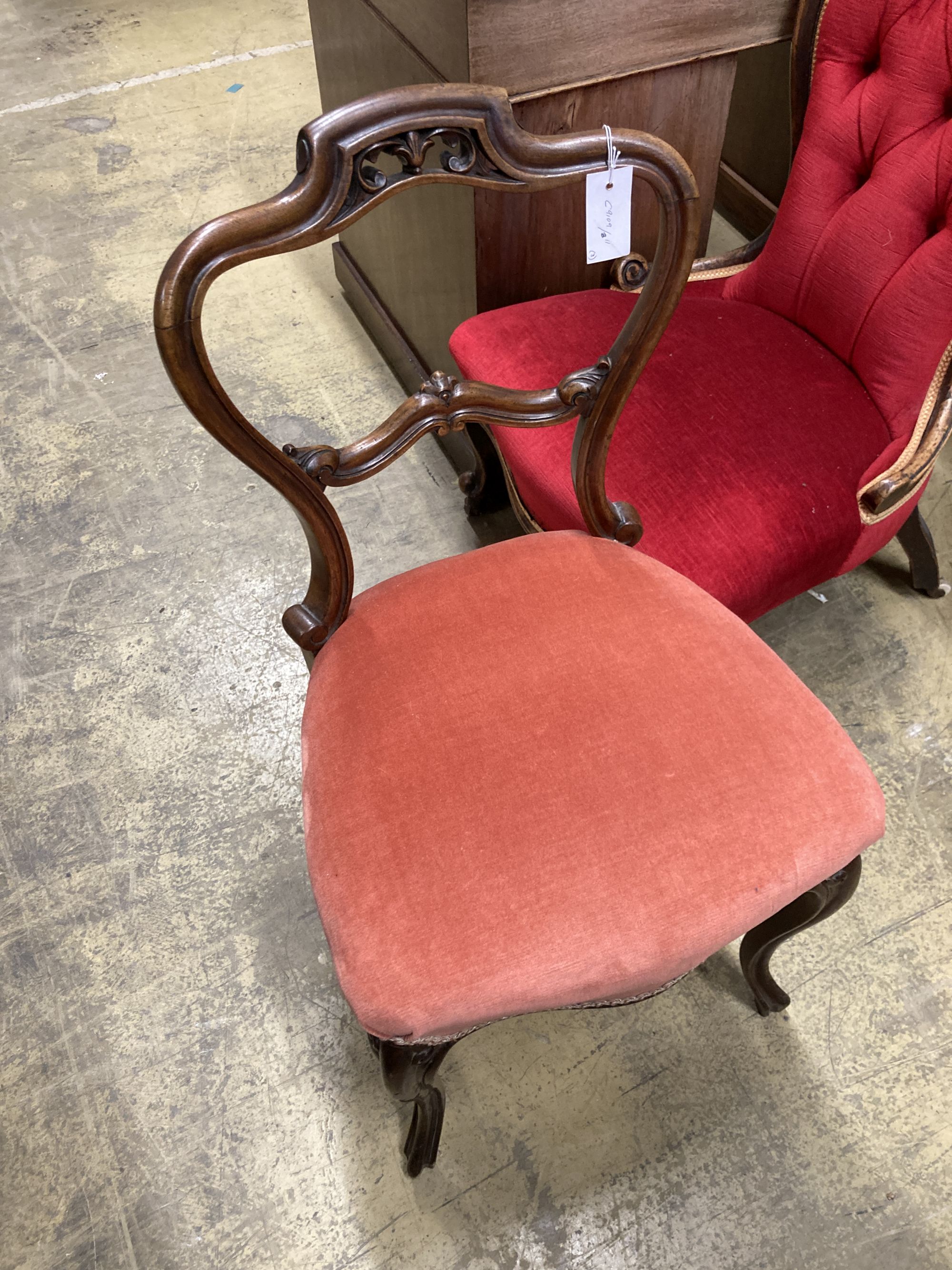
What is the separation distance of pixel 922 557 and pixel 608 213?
37.1 inches

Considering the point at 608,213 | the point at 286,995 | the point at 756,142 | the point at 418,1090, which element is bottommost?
the point at 286,995

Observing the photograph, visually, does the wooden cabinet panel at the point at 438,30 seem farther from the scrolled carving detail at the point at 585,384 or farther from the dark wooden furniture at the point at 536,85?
the scrolled carving detail at the point at 585,384

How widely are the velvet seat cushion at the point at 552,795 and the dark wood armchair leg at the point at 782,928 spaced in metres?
0.08

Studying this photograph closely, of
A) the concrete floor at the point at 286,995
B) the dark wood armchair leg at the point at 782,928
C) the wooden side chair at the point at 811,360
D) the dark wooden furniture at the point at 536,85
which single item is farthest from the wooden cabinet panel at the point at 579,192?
the dark wood armchair leg at the point at 782,928

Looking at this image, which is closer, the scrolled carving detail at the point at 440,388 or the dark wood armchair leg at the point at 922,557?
the scrolled carving detail at the point at 440,388

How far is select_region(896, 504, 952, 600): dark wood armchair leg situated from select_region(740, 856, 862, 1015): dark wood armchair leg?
0.71 meters

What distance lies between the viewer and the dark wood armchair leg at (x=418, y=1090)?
79 centimetres

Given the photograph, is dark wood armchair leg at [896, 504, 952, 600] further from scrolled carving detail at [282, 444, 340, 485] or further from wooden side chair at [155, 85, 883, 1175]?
scrolled carving detail at [282, 444, 340, 485]

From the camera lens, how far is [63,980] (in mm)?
1206

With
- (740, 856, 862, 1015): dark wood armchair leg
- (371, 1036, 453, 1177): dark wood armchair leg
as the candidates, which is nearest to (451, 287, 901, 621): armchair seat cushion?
(740, 856, 862, 1015): dark wood armchair leg

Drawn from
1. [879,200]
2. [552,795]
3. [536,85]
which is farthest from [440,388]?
[879,200]

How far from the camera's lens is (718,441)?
1.15m

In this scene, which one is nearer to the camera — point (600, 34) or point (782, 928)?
point (782, 928)

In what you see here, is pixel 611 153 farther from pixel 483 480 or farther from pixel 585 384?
pixel 483 480
